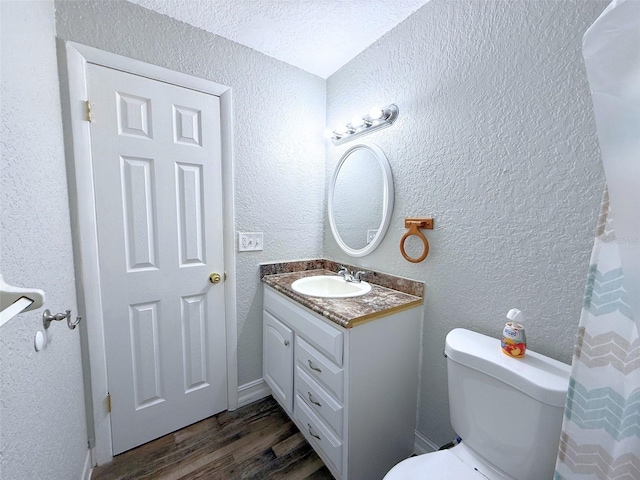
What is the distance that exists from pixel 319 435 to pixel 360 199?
1.25 meters

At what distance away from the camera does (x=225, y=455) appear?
1.32 metres

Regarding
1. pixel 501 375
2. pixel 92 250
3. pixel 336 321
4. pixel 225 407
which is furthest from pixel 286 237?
pixel 501 375

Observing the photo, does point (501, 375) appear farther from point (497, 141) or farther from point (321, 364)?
point (497, 141)

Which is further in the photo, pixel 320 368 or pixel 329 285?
pixel 329 285

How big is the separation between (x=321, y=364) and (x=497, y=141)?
1165 mm

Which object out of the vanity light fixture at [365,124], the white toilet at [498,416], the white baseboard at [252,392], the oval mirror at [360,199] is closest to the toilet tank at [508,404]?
the white toilet at [498,416]

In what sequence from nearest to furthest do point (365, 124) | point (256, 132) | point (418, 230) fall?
point (418, 230) → point (365, 124) → point (256, 132)

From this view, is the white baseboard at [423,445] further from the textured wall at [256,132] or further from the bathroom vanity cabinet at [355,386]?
the textured wall at [256,132]

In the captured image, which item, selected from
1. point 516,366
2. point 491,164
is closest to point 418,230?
point 491,164

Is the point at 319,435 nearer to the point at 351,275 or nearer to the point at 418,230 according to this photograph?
the point at 351,275

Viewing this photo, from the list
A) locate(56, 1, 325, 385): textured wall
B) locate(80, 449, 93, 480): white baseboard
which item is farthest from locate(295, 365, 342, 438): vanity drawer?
locate(80, 449, 93, 480): white baseboard

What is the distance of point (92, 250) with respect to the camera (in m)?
1.19

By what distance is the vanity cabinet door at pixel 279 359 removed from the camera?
1.38 m

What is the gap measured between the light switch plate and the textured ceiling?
44.3 inches
